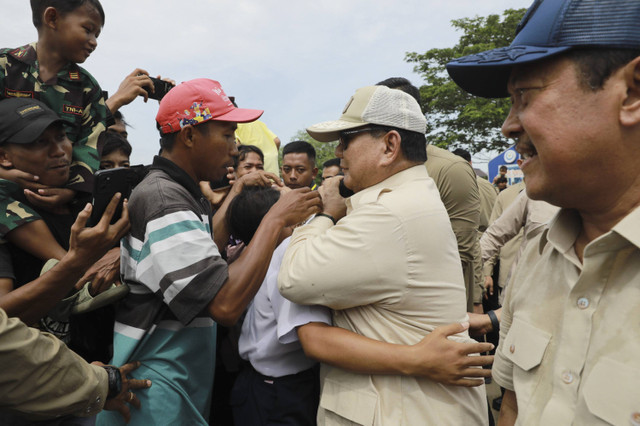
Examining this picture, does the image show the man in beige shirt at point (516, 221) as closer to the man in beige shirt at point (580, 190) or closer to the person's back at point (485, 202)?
the person's back at point (485, 202)

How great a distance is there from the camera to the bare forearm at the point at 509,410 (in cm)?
134

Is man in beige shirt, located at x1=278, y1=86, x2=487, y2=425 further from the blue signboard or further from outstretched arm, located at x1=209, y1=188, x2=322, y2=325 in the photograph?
the blue signboard

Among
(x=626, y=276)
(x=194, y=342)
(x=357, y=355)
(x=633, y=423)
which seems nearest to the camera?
(x=633, y=423)

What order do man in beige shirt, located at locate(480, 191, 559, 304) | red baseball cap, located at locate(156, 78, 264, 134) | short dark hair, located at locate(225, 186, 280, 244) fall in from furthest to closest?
man in beige shirt, located at locate(480, 191, 559, 304), short dark hair, located at locate(225, 186, 280, 244), red baseball cap, located at locate(156, 78, 264, 134)

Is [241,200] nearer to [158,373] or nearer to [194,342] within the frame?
[194,342]

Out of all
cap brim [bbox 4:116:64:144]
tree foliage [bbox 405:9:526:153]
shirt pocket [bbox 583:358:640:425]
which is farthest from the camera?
tree foliage [bbox 405:9:526:153]

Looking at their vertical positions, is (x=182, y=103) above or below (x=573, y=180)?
above

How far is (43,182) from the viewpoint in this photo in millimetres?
2176

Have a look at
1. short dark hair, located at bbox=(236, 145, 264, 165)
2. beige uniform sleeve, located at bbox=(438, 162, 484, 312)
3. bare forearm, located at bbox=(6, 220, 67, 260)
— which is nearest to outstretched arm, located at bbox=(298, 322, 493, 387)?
bare forearm, located at bbox=(6, 220, 67, 260)

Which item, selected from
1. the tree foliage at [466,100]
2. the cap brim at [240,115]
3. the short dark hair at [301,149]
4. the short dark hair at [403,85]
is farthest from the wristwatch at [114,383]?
the tree foliage at [466,100]

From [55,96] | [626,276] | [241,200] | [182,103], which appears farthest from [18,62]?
[626,276]

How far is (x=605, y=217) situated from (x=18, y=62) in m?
2.95

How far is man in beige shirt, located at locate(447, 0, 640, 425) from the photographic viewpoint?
36.7 inches

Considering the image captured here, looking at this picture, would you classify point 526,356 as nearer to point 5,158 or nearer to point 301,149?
point 5,158
